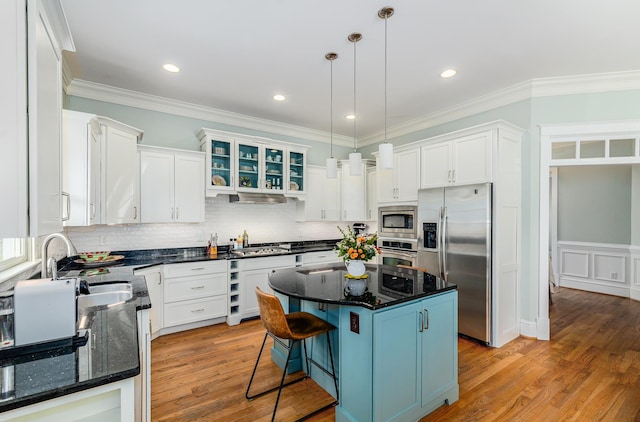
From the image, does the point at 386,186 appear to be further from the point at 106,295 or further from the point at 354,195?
the point at 106,295

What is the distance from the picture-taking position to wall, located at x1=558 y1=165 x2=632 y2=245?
517cm

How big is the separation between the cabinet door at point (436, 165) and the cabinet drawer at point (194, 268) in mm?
2890

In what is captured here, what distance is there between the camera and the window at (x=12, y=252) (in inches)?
Answer: 80.8

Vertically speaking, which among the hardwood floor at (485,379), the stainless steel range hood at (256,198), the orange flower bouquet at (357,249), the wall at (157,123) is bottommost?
the hardwood floor at (485,379)

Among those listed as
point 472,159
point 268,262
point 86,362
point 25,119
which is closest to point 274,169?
point 268,262

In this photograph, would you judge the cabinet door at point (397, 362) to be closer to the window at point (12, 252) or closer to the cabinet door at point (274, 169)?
the window at point (12, 252)

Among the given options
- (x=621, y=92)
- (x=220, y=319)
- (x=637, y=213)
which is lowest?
(x=220, y=319)

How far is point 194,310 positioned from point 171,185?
5.30 feet

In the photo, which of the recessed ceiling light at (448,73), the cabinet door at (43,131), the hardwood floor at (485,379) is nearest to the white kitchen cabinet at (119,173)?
the hardwood floor at (485,379)

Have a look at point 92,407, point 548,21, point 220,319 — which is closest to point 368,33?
point 548,21

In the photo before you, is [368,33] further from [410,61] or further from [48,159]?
[48,159]

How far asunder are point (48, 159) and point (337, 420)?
225 centimetres

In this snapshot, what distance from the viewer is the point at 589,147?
3.67 m

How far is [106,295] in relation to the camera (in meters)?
2.21
